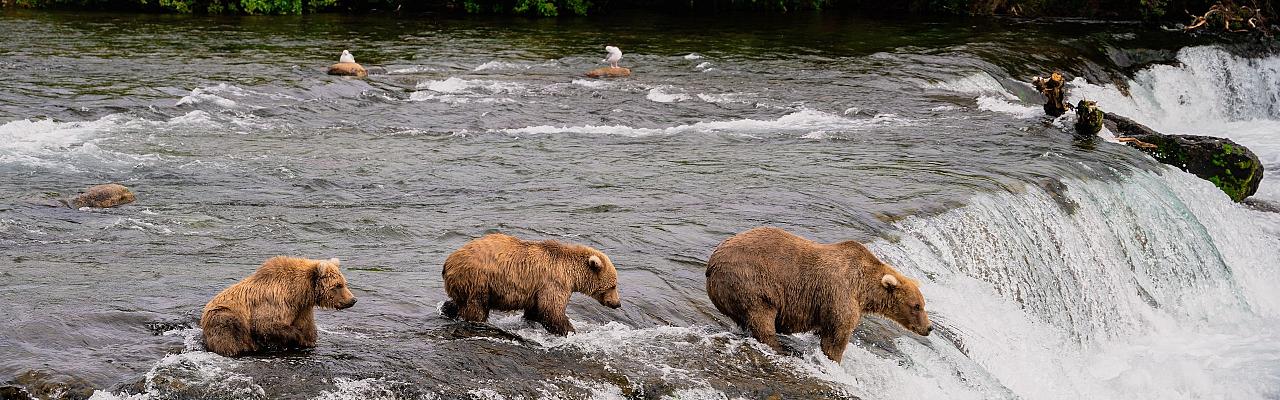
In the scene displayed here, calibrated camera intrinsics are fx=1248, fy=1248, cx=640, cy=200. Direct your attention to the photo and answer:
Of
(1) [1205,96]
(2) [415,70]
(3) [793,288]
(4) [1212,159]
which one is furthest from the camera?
(1) [1205,96]

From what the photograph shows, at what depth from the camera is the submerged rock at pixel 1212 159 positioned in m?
17.1

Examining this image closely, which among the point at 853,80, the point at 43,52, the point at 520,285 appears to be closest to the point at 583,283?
the point at 520,285

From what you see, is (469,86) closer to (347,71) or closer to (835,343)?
(347,71)

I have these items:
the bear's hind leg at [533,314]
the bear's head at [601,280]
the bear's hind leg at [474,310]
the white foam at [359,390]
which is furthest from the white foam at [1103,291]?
the white foam at [359,390]

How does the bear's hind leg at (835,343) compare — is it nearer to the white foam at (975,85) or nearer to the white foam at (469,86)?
the white foam at (469,86)

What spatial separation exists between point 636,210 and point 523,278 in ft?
15.4

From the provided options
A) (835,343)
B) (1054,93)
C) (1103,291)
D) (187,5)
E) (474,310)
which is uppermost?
(1054,93)

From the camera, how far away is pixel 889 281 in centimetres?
845

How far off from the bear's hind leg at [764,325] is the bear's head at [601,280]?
93cm

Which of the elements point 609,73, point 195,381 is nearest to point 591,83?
point 609,73

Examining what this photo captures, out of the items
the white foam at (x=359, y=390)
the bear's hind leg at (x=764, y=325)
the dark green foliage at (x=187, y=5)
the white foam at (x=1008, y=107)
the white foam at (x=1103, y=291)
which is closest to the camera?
the white foam at (x=359, y=390)

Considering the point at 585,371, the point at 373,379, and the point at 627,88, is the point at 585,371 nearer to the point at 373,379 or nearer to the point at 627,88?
the point at 373,379

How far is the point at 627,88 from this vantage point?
72.5 ft

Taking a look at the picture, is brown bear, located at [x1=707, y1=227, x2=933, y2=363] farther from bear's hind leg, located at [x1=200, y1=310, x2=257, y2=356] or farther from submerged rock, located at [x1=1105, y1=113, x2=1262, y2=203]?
submerged rock, located at [x1=1105, y1=113, x2=1262, y2=203]
